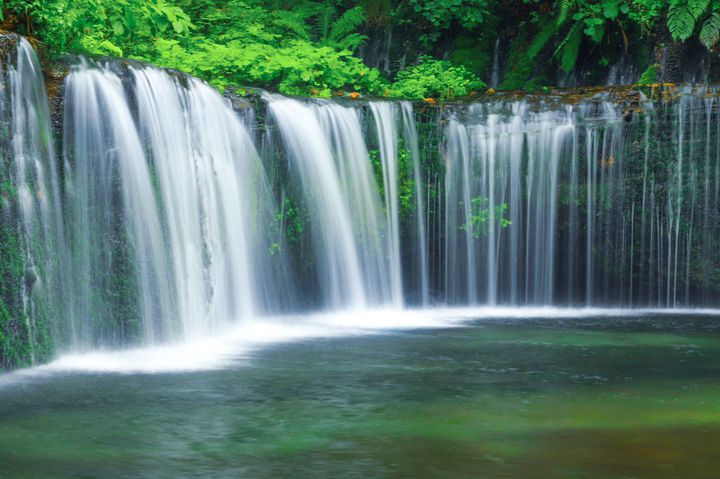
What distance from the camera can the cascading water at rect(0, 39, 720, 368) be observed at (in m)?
9.66

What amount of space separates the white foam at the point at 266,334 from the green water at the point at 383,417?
0.33m

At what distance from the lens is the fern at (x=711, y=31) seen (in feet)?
52.2

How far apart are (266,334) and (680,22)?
868cm

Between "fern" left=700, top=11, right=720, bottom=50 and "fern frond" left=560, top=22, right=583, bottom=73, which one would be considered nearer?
"fern" left=700, top=11, right=720, bottom=50

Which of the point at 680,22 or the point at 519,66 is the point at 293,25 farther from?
the point at 680,22

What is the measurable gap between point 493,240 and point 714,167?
318 centimetres

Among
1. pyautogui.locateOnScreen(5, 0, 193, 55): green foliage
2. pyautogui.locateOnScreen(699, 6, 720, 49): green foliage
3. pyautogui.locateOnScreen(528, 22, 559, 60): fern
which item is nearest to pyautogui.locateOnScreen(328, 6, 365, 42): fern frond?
pyautogui.locateOnScreen(528, 22, 559, 60): fern

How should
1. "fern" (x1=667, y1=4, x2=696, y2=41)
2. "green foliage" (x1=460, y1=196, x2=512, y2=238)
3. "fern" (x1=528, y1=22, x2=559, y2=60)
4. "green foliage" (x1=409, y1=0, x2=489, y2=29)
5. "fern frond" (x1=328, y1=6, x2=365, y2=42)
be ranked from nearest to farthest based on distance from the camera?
"green foliage" (x1=460, y1=196, x2=512, y2=238), "fern" (x1=667, y1=4, x2=696, y2=41), "fern" (x1=528, y1=22, x2=559, y2=60), "green foliage" (x1=409, y1=0, x2=489, y2=29), "fern frond" (x1=328, y1=6, x2=365, y2=42)

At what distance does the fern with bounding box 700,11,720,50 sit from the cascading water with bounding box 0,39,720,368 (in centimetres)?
193

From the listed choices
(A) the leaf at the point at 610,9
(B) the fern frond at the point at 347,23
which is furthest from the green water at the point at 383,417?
(B) the fern frond at the point at 347,23

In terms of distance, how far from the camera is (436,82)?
55.1 feet

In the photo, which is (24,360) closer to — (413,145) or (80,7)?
(80,7)

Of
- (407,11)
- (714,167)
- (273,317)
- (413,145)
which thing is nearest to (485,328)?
(273,317)

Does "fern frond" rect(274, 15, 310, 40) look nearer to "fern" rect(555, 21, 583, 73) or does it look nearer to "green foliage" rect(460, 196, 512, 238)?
"fern" rect(555, 21, 583, 73)
